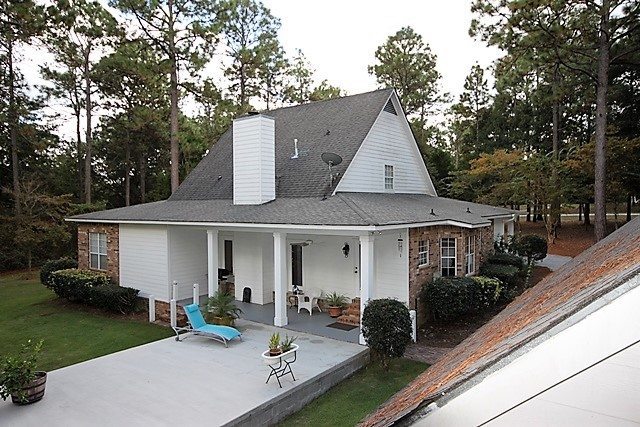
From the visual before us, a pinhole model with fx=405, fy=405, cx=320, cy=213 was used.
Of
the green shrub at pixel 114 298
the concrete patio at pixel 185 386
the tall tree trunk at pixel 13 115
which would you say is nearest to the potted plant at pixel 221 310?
the concrete patio at pixel 185 386

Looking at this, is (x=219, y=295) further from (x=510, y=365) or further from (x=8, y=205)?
(x=8, y=205)

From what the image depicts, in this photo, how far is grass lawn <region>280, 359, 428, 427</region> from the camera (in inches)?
266

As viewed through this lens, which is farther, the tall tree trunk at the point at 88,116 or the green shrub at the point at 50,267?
the tall tree trunk at the point at 88,116

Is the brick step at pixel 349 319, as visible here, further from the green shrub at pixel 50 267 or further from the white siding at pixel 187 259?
the green shrub at pixel 50 267

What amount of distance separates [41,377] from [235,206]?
24.3ft

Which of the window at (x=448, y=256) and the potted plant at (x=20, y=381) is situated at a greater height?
the window at (x=448, y=256)

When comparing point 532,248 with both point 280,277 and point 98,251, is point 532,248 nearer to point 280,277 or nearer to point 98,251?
point 280,277

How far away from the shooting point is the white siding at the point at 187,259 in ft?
46.1

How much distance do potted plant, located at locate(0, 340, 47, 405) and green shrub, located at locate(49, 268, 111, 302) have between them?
7.76 m

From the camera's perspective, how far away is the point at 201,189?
666 inches

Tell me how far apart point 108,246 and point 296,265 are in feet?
24.4

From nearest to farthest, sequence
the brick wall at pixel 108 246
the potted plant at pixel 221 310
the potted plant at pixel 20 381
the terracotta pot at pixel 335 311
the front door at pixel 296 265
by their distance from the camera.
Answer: the potted plant at pixel 20 381
the potted plant at pixel 221 310
the terracotta pot at pixel 335 311
the front door at pixel 296 265
the brick wall at pixel 108 246

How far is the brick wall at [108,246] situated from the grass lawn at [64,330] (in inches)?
62.6

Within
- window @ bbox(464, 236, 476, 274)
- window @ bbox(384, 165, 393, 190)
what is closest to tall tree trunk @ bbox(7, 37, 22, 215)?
window @ bbox(384, 165, 393, 190)
